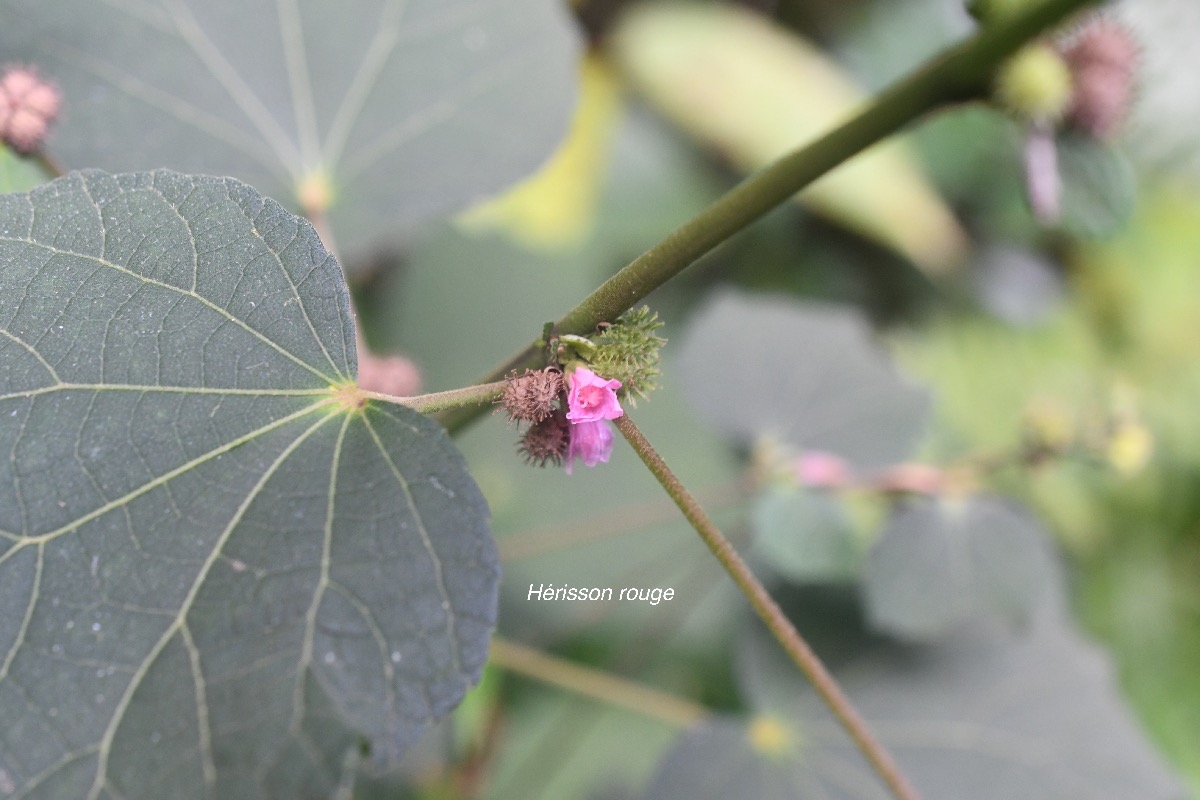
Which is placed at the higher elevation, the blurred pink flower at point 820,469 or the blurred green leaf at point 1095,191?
the blurred pink flower at point 820,469

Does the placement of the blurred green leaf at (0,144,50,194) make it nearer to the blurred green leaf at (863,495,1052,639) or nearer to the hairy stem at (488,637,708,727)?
the hairy stem at (488,637,708,727)

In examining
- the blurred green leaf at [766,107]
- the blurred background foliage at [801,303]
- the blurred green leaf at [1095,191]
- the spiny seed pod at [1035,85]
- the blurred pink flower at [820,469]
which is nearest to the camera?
the spiny seed pod at [1035,85]

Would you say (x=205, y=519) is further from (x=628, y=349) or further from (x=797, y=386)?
(x=797, y=386)

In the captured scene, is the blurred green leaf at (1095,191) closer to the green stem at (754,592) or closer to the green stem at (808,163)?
the green stem at (808,163)

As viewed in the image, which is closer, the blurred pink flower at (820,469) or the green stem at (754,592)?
the green stem at (754,592)

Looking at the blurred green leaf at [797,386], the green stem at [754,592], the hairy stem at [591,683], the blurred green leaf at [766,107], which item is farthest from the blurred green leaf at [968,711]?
the blurred green leaf at [766,107]

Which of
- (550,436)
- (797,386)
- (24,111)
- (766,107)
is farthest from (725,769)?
(766,107)

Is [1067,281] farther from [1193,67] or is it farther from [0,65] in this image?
[0,65]
